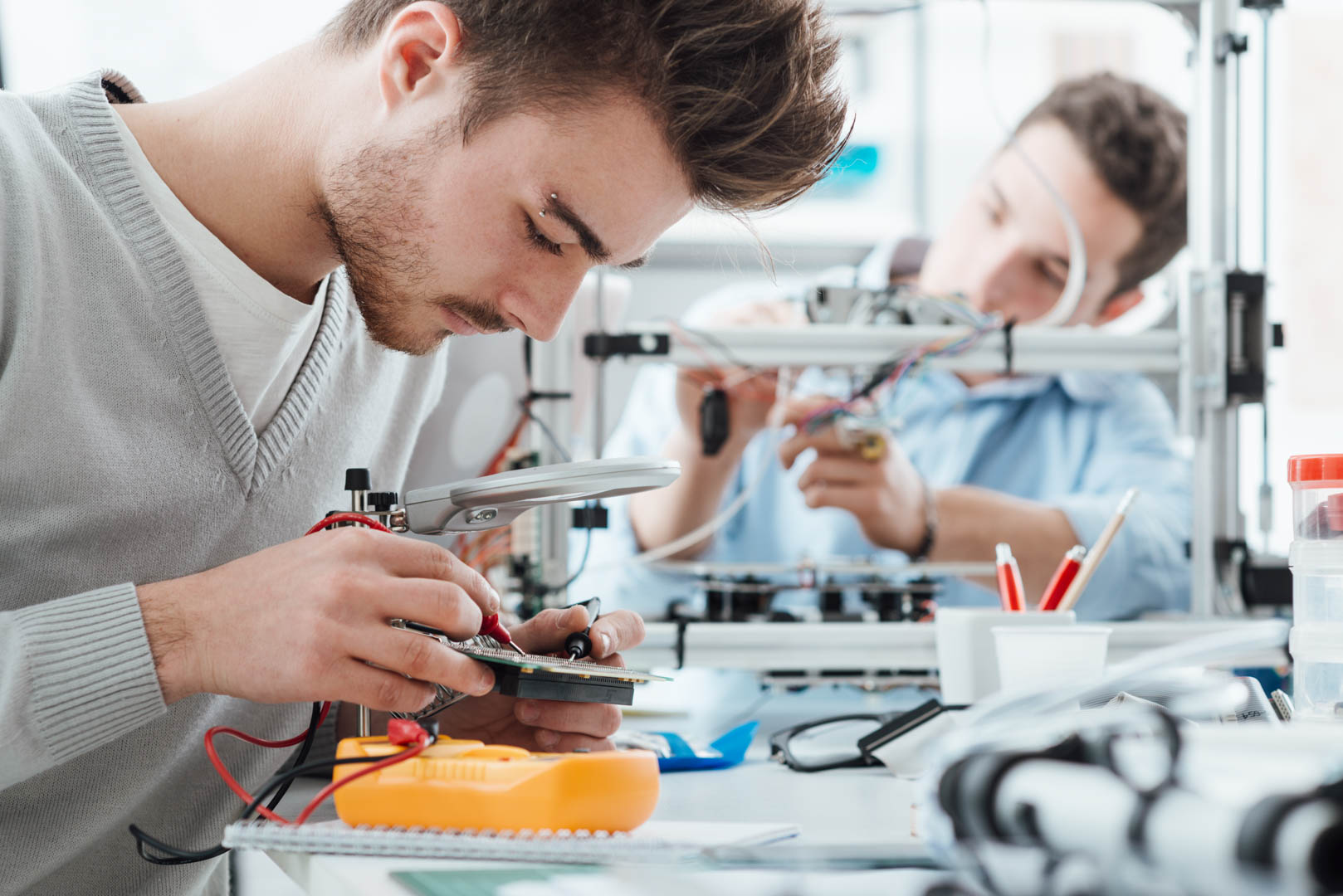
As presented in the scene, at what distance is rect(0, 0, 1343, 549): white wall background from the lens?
1295 millimetres

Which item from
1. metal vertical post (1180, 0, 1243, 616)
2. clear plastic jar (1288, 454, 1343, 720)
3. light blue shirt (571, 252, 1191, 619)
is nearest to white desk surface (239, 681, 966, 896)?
clear plastic jar (1288, 454, 1343, 720)

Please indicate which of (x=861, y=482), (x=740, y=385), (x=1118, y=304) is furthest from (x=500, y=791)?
(x=1118, y=304)

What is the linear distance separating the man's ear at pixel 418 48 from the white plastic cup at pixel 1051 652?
1.98 ft

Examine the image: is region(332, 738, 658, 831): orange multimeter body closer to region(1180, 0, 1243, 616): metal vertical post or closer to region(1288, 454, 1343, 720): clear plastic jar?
region(1288, 454, 1343, 720): clear plastic jar

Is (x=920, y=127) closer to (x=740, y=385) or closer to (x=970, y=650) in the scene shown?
(x=740, y=385)

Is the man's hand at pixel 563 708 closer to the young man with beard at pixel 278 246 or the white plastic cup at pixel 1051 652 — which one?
the young man with beard at pixel 278 246

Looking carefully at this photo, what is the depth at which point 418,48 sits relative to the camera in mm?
819

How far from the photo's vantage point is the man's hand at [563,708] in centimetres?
72

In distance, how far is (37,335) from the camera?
0.76 meters

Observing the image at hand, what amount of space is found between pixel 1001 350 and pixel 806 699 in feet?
1.66

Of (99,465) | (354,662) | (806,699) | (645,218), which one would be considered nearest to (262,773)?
(99,465)

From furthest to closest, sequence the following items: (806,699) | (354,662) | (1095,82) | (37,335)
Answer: (1095,82) < (806,699) < (37,335) < (354,662)

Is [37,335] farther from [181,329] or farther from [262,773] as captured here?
[262,773]

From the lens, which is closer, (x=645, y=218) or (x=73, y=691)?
(x=73, y=691)
